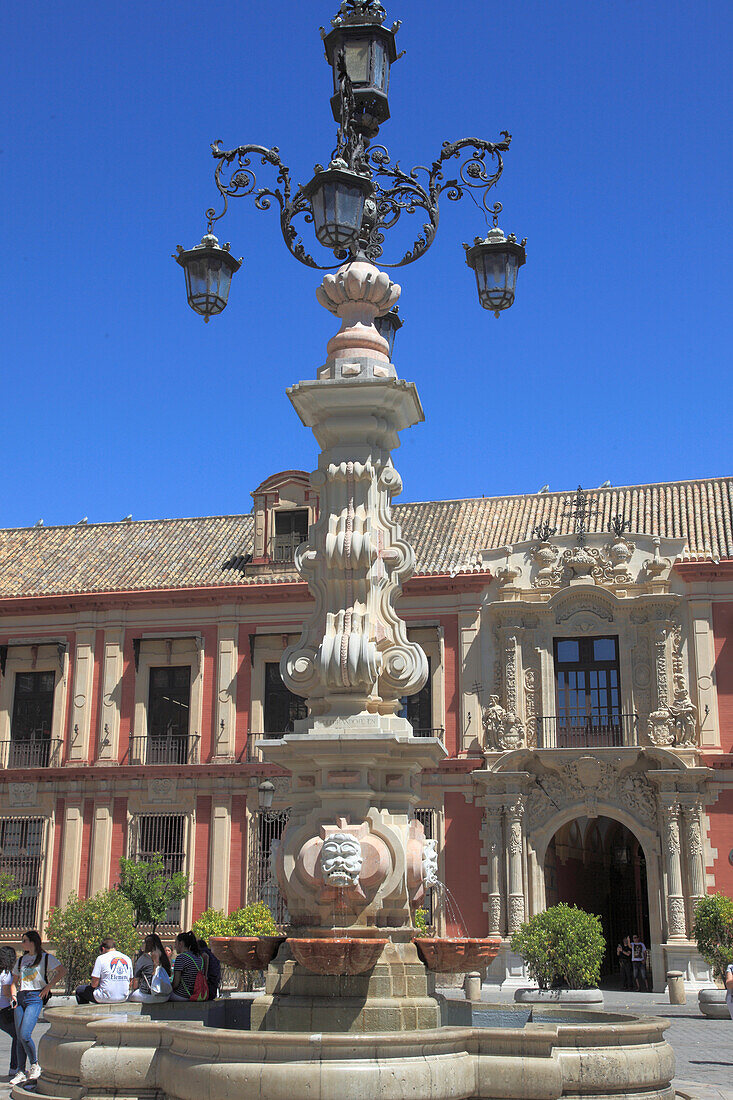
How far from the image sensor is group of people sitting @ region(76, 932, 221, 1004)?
354 inches

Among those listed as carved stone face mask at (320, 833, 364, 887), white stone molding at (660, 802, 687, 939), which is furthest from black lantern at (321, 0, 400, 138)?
white stone molding at (660, 802, 687, 939)

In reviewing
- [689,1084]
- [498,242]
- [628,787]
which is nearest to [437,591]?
[628,787]

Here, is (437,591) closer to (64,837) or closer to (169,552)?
(169,552)

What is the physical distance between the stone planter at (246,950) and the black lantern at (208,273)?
528 centimetres

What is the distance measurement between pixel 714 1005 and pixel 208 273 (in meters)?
12.9

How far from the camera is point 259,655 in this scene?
27.0 meters

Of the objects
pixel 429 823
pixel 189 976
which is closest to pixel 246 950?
pixel 189 976

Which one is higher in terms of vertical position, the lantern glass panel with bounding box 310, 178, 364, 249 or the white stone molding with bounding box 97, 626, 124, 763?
the lantern glass panel with bounding box 310, 178, 364, 249

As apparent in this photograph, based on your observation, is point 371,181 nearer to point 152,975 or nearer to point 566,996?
point 152,975

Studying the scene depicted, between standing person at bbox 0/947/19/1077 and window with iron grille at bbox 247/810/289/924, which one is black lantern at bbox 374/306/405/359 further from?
window with iron grille at bbox 247/810/289/924

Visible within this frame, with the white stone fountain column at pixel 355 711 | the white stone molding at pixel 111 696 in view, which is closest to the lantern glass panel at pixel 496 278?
the white stone fountain column at pixel 355 711

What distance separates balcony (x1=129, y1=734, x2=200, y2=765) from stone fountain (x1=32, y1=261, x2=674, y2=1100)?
1753 cm

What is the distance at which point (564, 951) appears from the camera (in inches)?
722

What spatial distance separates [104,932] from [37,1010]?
13.5 meters
